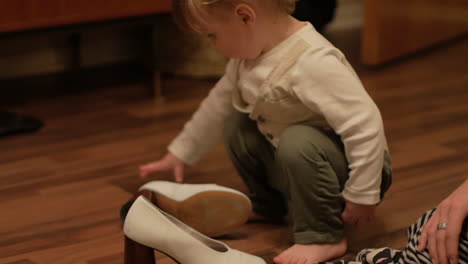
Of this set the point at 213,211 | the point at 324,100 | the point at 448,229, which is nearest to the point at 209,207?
the point at 213,211

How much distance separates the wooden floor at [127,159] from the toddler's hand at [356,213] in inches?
3.6

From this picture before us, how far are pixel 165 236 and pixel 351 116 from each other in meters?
0.36

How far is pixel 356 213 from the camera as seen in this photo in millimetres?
1398

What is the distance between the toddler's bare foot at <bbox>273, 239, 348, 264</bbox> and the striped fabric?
0.26 ft

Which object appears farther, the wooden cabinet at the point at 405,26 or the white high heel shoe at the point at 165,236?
the wooden cabinet at the point at 405,26

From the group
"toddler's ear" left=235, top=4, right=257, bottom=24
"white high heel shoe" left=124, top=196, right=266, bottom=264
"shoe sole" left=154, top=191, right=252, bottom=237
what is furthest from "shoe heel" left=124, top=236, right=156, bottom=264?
"toddler's ear" left=235, top=4, right=257, bottom=24

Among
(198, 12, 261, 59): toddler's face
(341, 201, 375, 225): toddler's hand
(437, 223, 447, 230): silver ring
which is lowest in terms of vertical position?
(341, 201, 375, 225): toddler's hand

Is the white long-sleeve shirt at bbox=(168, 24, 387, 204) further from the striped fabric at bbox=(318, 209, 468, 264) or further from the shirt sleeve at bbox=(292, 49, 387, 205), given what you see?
the striped fabric at bbox=(318, 209, 468, 264)

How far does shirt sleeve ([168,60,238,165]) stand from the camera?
162 centimetres


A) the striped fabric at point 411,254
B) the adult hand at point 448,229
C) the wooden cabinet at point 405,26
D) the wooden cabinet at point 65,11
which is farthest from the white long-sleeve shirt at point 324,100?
the wooden cabinet at point 405,26

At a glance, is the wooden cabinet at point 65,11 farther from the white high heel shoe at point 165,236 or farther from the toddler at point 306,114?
the white high heel shoe at point 165,236

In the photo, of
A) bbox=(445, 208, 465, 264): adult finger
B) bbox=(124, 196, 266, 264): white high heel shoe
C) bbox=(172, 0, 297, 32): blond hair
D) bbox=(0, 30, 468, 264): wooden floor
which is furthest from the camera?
bbox=(0, 30, 468, 264): wooden floor

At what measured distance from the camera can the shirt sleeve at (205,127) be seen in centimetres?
162

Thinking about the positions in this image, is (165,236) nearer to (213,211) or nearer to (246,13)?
(213,211)
